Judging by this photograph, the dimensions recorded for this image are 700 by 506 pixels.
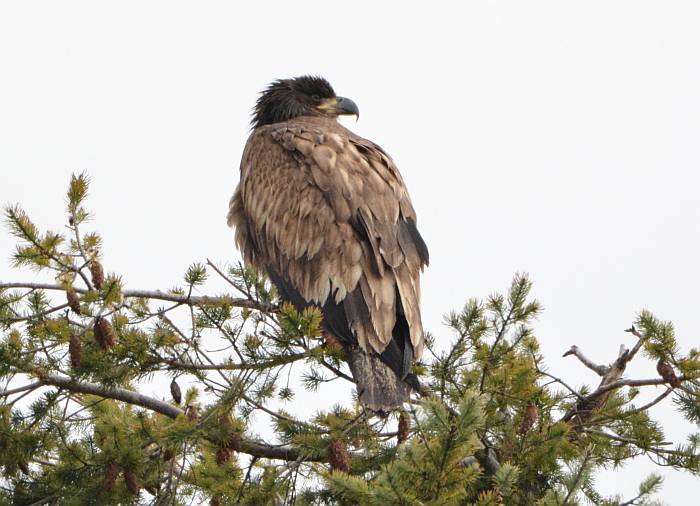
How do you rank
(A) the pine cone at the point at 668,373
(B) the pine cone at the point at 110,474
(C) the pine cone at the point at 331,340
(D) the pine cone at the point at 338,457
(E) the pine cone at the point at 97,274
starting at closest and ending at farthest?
(D) the pine cone at the point at 338,457 → (A) the pine cone at the point at 668,373 → (E) the pine cone at the point at 97,274 → (B) the pine cone at the point at 110,474 → (C) the pine cone at the point at 331,340

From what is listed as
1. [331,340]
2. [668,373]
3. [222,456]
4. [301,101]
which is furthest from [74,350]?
[301,101]

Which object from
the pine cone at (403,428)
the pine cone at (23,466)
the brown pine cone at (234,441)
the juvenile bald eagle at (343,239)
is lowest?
the pine cone at (403,428)

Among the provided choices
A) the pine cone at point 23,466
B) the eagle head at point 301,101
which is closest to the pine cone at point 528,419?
the pine cone at point 23,466

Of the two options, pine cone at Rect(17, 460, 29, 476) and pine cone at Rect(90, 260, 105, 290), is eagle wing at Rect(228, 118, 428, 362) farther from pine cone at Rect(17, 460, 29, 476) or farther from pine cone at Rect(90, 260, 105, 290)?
pine cone at Rect(17, 460, 29, 476)

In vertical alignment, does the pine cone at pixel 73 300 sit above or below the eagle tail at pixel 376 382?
above

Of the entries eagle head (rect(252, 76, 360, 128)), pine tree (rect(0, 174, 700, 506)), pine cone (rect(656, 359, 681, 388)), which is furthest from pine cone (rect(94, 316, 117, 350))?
eagle head (rect(252, 76, 360, 128))

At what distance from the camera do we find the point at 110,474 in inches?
219

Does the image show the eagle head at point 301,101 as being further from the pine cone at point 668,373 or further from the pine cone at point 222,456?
the pine cone at point 668,373

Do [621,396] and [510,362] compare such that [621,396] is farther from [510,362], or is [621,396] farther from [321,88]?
[321,88]

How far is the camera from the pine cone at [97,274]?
5.24 metres

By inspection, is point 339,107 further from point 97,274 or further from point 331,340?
point 97,274

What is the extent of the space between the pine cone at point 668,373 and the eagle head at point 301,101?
4576 millimetres

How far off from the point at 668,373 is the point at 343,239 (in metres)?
2.38

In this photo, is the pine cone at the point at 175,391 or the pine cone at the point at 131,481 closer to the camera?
the pine cone at the point at 175,391
